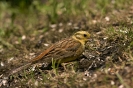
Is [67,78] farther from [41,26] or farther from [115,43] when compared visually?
[41,26]

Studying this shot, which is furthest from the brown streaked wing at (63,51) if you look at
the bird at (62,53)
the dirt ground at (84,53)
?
the dirt ground at (84,53)

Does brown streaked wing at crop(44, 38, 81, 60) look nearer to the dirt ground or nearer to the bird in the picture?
the bird

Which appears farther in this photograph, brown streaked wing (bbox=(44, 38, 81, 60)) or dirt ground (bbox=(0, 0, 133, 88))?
brown streaked wing (bbox=(44, 38, 81, 60))

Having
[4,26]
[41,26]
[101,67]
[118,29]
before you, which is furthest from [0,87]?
[4,26]

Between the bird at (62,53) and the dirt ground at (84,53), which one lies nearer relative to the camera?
the dirt ground at (84,53)

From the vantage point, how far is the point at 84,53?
7.41 metres

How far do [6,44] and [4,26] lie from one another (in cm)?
199

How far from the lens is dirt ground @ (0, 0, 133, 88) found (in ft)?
19.9

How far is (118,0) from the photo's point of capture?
9.88 metres

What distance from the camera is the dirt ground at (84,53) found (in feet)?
19.9

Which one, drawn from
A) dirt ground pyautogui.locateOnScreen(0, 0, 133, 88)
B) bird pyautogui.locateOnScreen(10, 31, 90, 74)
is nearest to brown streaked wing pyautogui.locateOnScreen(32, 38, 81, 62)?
bird pyautogui.locateOnScreen(10, 31, 90, 74)

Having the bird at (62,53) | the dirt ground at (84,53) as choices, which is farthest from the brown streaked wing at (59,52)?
the dirt ground at (84,53)

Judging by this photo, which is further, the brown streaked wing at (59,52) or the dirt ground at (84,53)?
the brown streaked wing at (59,52)

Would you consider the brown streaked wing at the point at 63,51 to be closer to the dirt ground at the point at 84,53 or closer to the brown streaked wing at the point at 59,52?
the brown streaked wing at the point at 59,52
